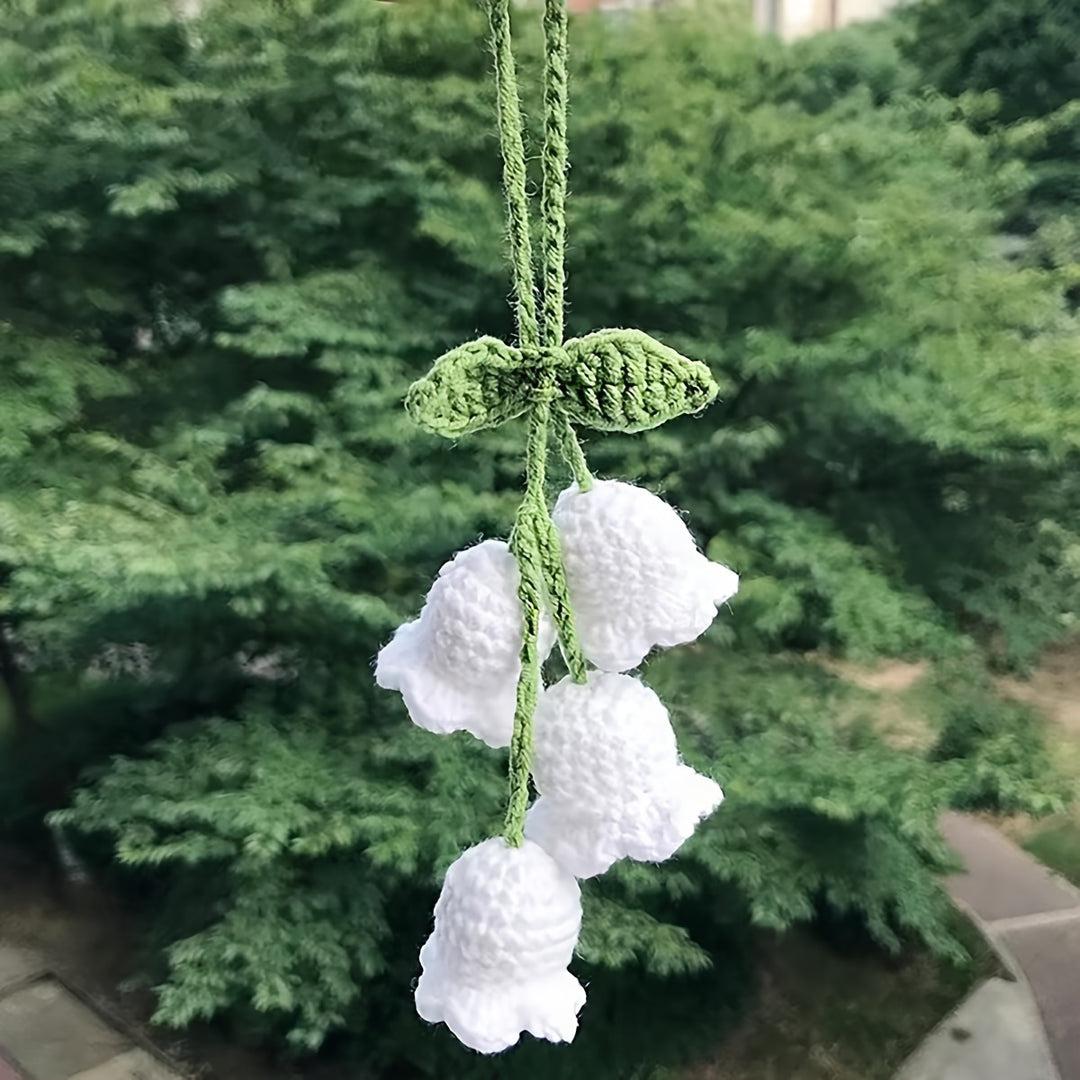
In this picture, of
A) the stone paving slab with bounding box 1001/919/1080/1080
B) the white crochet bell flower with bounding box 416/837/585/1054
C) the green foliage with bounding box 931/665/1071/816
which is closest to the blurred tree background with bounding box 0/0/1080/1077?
the green foliage with bounding box 931/665/1071/816

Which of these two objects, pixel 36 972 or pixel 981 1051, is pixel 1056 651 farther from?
pixel 36 972

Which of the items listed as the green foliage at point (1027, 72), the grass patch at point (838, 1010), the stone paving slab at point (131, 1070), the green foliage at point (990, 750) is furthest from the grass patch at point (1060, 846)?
the stone paving slab at point (131, 1070)

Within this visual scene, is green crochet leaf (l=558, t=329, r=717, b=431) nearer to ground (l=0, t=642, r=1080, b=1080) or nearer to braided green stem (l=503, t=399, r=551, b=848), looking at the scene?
braided green stem (l=503, t=399, r=551, b=848)

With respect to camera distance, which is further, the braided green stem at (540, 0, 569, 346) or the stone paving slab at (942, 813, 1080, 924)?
the stone paving slab at (942, 813, 1080, 924)

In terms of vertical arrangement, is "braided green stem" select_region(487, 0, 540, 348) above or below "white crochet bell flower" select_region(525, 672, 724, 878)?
above

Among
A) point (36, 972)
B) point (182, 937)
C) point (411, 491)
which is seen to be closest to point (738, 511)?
point (411, 491)

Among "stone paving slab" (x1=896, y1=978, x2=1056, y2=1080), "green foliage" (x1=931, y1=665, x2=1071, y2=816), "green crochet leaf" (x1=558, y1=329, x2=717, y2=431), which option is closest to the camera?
"green crochet leaf" (x1=558, y1=329, x2=717, y2=431)

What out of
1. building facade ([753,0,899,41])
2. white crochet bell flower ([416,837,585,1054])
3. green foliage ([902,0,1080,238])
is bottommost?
white crochet bell flower ([416,837,585,1054])
